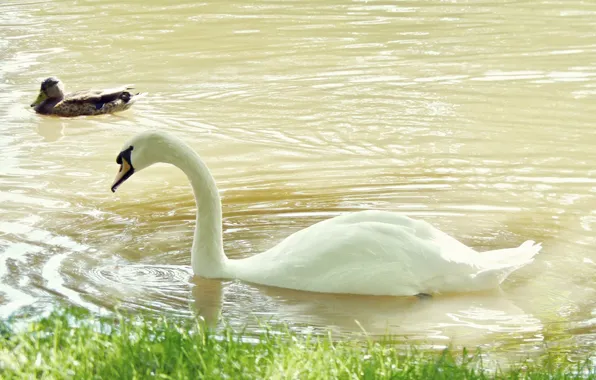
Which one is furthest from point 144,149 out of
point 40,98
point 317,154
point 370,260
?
point 40,98

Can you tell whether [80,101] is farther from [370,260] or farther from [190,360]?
[190,360]

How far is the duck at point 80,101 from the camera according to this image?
1407 cm

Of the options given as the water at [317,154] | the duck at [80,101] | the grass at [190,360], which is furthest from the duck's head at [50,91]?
the grass at [190,360]

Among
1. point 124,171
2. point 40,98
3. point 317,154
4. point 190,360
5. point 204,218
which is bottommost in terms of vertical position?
point 190,360

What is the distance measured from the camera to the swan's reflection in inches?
263

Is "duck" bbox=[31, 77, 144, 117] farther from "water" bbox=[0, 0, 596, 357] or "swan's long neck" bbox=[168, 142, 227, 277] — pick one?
"swan's long neck" bbox=[168, 142, 227, 277]

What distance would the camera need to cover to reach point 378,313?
711cm

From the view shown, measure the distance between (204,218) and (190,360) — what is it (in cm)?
287

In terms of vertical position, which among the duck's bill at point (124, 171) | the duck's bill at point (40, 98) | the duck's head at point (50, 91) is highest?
the duck's head at point (50, 91)

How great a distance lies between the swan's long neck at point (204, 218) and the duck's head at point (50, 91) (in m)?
6.79

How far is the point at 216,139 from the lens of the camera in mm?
12281

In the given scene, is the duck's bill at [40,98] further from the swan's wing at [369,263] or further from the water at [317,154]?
the swan's wing at [369,263]

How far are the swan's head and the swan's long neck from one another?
8 centimetres

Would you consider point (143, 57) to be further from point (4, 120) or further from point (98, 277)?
point (98, 277)
